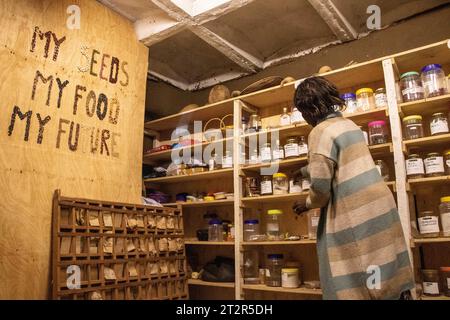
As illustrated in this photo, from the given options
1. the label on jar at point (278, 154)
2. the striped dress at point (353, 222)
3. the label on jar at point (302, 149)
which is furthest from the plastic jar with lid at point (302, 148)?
the striped dress at point (353, 222)

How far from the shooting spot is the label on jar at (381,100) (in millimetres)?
2244

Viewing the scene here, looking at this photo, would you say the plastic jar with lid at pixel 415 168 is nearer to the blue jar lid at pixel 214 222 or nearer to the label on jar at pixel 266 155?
the label on jar at pixel 266 155

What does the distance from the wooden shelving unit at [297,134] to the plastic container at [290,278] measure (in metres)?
0.06

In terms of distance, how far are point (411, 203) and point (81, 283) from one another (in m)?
1.94

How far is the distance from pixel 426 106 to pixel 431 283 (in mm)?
1026

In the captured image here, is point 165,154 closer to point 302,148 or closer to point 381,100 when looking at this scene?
point 302,148

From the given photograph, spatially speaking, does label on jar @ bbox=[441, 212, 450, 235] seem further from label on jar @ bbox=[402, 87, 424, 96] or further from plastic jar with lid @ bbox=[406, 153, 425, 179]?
label on jar @ bbox=[402, 87, 424, 96]

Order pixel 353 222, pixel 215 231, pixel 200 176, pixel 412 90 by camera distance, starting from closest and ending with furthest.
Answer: pixel 353 222, pixel 412 90, pixel 215 231, pixel 200 176

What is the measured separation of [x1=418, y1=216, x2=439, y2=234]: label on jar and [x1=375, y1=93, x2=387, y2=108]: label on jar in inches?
28.5

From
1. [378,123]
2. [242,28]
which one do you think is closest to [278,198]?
[378,123]

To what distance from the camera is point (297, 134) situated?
2.67 metres

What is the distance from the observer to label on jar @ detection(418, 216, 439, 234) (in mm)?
1978
